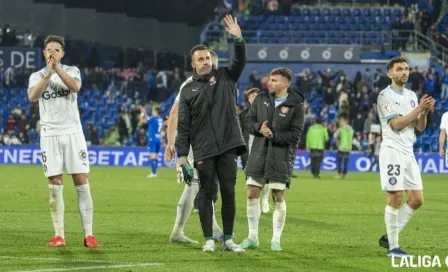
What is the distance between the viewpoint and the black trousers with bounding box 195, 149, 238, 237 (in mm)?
12234

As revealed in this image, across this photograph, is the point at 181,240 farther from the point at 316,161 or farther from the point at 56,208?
the point at 316,161

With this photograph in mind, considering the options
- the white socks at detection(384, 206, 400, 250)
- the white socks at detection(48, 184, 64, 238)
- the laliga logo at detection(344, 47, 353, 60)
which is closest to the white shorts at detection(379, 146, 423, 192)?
the white socks at detection(384, 206, 400, 250)

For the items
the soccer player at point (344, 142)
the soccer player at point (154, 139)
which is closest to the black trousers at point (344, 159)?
the soccer player at point (344, 142)

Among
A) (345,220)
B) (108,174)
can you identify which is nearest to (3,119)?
(108,174)

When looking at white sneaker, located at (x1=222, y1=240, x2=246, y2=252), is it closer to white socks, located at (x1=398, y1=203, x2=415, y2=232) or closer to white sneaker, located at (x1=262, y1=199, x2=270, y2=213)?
white socks, located at (x1=398, y1=203, x2=415, y2=232)

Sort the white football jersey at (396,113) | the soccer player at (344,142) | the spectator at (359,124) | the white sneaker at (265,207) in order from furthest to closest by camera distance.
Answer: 1. the spectator at (359,124)
2. the soccer player at (344,142)
3. the white sneaker at (265,207)
4. the white football jersey at (396,113)

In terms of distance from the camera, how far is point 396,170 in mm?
12289

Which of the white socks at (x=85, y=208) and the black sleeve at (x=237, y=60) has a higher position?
the black sleeve at (x=237, y=60)

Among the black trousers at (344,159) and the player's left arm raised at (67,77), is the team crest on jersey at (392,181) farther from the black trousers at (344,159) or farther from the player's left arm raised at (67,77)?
the black trousers at (344,159)

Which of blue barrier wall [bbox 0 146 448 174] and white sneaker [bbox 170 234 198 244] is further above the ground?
white sneaker [bbox 170 234 198 244]

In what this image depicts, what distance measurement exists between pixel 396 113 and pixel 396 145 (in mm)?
365

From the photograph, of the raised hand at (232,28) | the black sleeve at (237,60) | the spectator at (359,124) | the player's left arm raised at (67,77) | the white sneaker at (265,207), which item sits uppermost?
the raised hand at (232,28)

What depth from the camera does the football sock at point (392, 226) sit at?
12260mm

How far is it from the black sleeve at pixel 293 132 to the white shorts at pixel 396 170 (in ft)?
3.55
